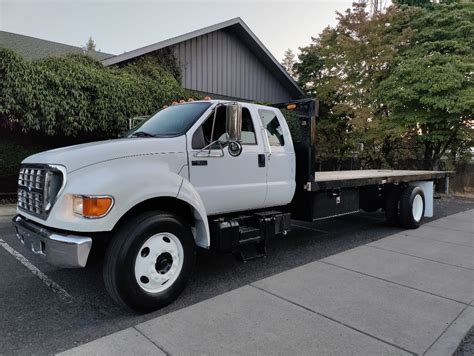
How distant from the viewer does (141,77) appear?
12.2 meters

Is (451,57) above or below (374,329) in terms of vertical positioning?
above

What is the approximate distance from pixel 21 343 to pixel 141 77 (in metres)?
10.3

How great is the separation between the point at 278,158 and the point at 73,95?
7.47m

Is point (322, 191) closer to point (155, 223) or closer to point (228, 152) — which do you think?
point (228, 152)

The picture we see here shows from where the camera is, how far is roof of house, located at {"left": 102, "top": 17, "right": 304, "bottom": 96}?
493 inches

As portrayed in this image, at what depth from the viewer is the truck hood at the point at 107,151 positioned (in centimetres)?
346

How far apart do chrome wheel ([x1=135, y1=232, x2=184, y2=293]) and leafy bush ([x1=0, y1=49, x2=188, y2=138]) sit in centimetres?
772

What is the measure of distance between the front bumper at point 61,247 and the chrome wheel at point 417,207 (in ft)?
23.9

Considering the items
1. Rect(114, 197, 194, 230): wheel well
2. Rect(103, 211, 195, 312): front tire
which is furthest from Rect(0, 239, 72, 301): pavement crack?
Rect(114, 197, 194, 230): wheel well

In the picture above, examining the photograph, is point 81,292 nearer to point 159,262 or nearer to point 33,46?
point 159,262

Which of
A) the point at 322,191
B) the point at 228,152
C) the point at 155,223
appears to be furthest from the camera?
the point at 322,191

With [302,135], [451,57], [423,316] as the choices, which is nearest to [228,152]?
[302,135]

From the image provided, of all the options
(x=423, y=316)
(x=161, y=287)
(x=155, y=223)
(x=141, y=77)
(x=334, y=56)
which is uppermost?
(x=334, y=56)

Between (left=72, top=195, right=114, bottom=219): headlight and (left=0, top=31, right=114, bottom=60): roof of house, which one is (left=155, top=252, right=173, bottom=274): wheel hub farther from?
(left=0, top=31, right=114, bottom=60): roof of house
